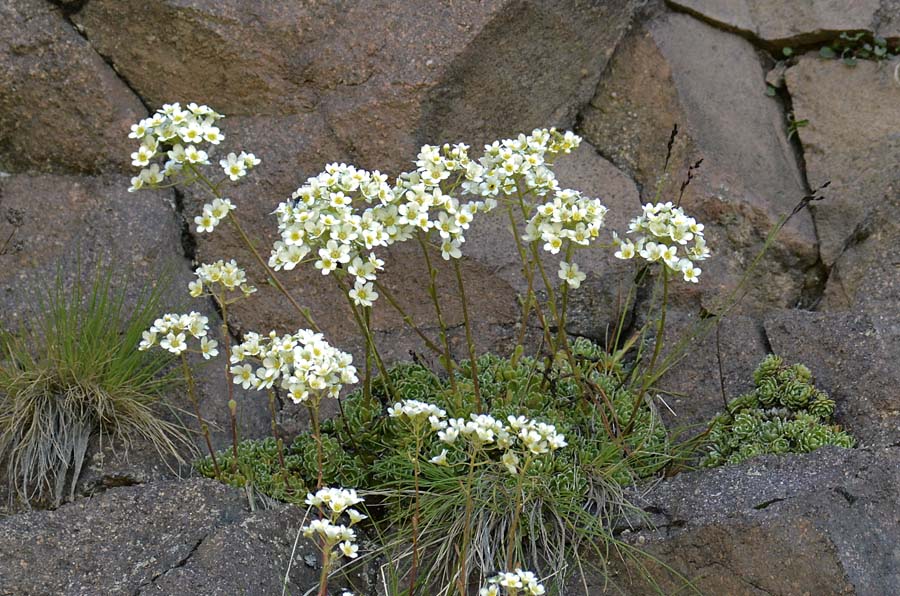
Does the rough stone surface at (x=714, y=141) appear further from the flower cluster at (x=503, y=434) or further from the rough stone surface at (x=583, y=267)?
the flower cluster at (x=503, y=434)

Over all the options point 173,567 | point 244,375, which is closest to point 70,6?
point 244,375

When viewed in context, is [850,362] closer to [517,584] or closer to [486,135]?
[486,135]

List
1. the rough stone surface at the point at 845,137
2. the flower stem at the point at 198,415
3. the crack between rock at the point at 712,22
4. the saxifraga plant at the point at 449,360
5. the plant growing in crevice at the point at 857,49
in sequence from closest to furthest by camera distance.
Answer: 1. the saxifraga plant at the point at 449,360
2. the flower stem at the point at 198,415
3. the rough stone surface at the point at 845,137
4. the plant growing in crevice at the point at 857,49
5. the crack between rock at the point at 712,22

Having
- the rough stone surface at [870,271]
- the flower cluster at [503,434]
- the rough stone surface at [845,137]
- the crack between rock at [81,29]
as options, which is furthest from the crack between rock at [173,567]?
the rough stone surface at [845,137]

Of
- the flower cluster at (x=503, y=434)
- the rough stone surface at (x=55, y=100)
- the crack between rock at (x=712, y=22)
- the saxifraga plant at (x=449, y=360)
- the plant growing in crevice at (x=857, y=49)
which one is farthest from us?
the crack between rock at (x=712, y=22)

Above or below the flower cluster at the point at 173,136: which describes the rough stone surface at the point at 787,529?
below

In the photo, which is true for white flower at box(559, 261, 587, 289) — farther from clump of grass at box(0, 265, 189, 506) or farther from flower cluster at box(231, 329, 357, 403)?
clump of grass at box(0, 265, 189, 506)
